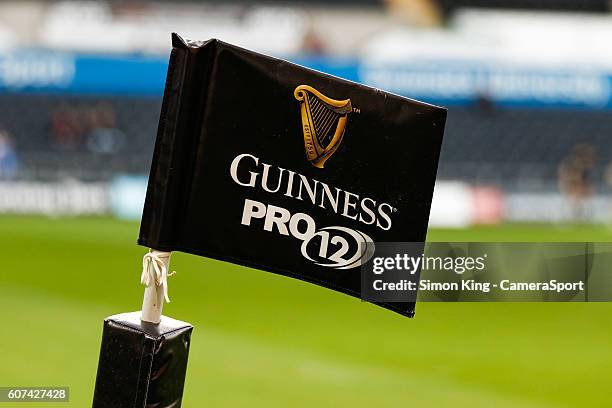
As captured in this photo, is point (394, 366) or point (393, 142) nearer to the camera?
point (393, 142)

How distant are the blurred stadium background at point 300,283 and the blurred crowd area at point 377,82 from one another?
60mm

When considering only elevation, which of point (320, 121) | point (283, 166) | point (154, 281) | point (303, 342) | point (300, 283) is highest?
point (320, 121)

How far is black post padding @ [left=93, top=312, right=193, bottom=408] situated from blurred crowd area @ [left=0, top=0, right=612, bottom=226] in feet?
65.2

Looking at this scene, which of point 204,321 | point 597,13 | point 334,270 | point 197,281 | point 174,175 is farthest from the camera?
point 597,13

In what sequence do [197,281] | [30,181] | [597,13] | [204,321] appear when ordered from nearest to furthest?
[204,321]
[197,281]
[30,181]
[597,13]

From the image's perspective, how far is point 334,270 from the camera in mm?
3439

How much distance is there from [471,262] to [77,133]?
1018 inches

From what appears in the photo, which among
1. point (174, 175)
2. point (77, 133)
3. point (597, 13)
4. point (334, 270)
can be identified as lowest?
point (334, 270)

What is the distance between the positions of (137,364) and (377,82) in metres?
25.2

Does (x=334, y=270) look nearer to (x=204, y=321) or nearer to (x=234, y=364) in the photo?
(x=234, y=364)

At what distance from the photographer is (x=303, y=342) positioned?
8.94m

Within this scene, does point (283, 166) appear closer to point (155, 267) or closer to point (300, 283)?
point (155, 267)

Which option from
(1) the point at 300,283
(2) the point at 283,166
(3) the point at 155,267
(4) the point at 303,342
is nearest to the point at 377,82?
(1) the point at 300,283

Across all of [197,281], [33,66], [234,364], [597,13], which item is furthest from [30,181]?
[597,13]
